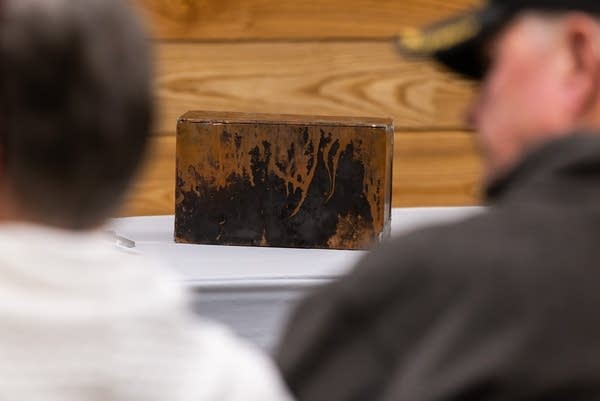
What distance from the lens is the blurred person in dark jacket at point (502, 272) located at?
88 cm

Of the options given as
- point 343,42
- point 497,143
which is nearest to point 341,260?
point 343,42

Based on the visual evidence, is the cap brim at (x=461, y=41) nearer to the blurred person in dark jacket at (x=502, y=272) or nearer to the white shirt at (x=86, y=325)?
the blurred person in dark jacket at (x=502, y=272)

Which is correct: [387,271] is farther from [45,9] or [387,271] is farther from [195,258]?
[195,258]

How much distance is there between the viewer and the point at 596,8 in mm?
952

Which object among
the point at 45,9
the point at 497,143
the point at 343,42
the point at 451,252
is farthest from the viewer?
the point at 343,42

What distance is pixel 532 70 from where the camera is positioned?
3.22ft

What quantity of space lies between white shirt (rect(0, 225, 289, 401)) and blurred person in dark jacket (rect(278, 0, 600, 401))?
0.54ft

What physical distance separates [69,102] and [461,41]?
0.36 m

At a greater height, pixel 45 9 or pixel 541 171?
pixel 45 9

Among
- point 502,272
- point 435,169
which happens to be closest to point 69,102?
point 502,272

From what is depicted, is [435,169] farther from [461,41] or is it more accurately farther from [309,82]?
[461,41]

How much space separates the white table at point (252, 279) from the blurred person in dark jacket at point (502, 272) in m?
0.74

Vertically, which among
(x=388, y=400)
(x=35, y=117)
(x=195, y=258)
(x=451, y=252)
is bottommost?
(x=195, y=258)

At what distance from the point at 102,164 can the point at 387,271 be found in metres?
0.24
